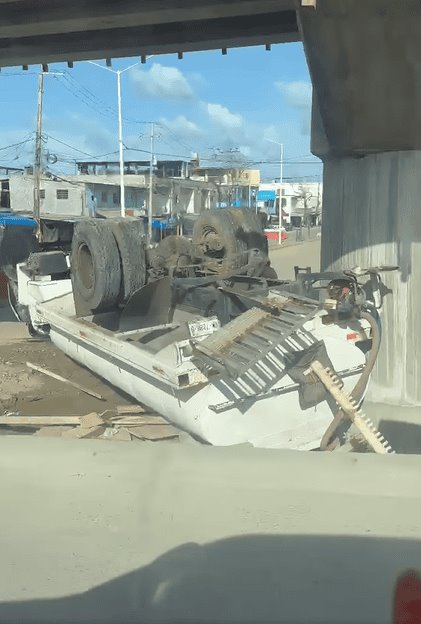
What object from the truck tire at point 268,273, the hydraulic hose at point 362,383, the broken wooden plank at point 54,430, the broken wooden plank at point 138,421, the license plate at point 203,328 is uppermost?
the truck tire at point 268,273

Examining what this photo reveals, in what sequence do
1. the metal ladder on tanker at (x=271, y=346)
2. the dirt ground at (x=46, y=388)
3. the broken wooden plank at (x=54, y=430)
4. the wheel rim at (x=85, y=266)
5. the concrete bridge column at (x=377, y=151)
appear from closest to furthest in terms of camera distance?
the metal ladder on tanker at (x=271, y=346)
the broken wooden plank at (x=54, y=430)
the concrete bridge column at (x=377, y=151)
the dirt ground at (x=46, y=388)
the wheel rim at (x=85, y=266)

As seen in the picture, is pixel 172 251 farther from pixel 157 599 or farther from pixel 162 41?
pixel 157 599

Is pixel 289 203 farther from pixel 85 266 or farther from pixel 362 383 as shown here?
pixel 362 383

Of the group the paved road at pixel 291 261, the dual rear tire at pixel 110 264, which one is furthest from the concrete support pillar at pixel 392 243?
the paved road at pixel 291 261

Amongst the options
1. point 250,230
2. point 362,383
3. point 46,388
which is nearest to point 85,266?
point 46,388

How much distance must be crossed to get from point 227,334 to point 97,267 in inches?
128

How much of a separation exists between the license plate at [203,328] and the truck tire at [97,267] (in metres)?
2.64

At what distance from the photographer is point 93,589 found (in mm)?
2604

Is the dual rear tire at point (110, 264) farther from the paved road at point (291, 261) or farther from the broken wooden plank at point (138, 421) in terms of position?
the paved road at point (291, 261)

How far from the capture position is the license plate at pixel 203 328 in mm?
6613

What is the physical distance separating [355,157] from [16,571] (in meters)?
7.22

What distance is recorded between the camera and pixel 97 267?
894 centimetres

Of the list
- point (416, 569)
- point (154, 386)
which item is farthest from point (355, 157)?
point (416, 569)

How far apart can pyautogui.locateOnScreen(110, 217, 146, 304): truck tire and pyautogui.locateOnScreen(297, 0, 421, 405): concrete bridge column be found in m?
2.66
